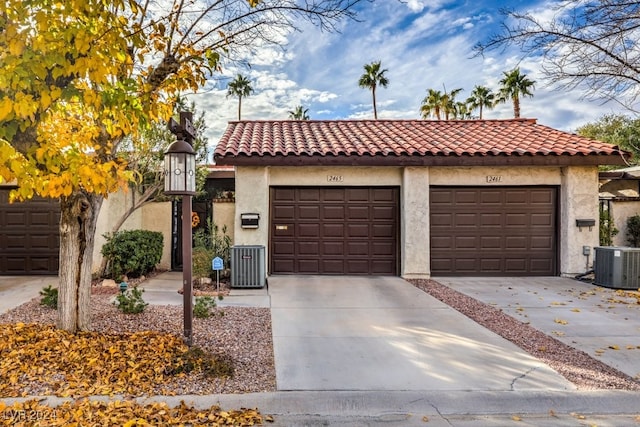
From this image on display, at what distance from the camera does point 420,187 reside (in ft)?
32.5

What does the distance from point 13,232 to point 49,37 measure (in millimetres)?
8632

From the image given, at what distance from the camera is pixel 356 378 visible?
4.04m

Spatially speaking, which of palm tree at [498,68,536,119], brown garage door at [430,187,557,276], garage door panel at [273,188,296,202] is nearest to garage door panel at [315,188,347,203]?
garage door panel at [273,188,296,202]

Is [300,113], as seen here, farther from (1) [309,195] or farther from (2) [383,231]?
(2) [383,231]

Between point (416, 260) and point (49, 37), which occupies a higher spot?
point (49, 37)

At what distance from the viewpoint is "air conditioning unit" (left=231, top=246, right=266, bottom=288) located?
8.51m

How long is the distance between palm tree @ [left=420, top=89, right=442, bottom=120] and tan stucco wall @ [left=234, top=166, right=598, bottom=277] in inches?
902

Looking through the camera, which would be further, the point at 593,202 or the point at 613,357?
the point at 593,202

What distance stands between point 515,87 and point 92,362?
29727 mm

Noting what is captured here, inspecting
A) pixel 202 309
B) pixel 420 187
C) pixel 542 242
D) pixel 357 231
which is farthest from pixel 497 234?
pixel 202 309

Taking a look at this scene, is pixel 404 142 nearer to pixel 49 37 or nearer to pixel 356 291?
pixel 356 291

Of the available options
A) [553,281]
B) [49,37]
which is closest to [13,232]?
[49,37]

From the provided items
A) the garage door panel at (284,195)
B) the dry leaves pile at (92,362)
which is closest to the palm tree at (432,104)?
the garage door panel at (284,195)

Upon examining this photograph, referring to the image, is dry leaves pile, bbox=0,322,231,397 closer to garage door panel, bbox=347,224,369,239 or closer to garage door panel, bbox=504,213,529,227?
garage door panel, bbox=347,224,369,239
